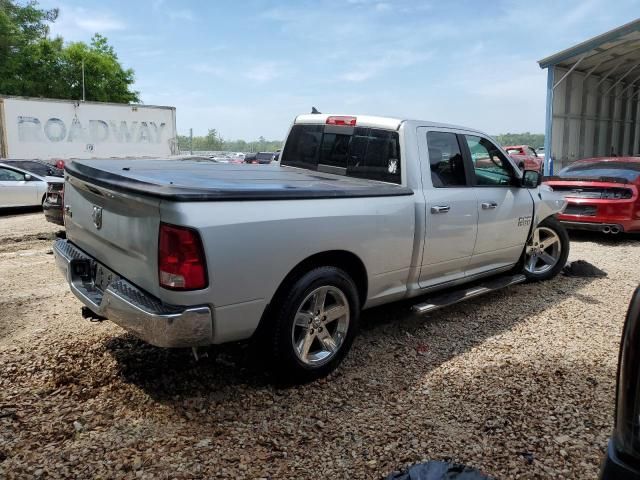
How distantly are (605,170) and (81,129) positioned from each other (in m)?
18.9

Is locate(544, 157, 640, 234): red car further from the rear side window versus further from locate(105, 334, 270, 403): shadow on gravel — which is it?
locate(105, 334, 270, 403): shadow on gravel

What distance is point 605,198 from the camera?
805 centimetres

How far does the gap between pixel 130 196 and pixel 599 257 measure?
6889 millimetres

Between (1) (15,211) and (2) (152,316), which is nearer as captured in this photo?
(2) (152,316)

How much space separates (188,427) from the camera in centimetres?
293

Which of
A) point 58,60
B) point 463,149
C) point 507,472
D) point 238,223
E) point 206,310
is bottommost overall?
point 507,472

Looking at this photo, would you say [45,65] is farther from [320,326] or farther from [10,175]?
[320,326]

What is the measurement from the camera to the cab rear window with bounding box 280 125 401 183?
4.16m

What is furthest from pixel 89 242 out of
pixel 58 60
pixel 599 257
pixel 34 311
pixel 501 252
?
pixel 58 60

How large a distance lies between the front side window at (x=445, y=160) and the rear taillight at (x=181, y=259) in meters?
2.24

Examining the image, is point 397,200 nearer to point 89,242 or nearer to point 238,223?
point 238,223

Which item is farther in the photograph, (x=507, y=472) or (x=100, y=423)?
(x=100, y=423)

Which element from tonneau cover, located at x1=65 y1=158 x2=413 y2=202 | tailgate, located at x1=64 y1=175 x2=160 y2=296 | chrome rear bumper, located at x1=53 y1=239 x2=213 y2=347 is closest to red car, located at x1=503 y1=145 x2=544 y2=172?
tonneau cover, located at x1=65 y1=158 x2=413 y2=202

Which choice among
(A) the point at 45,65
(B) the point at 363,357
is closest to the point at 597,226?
(B) the point at 363,357
